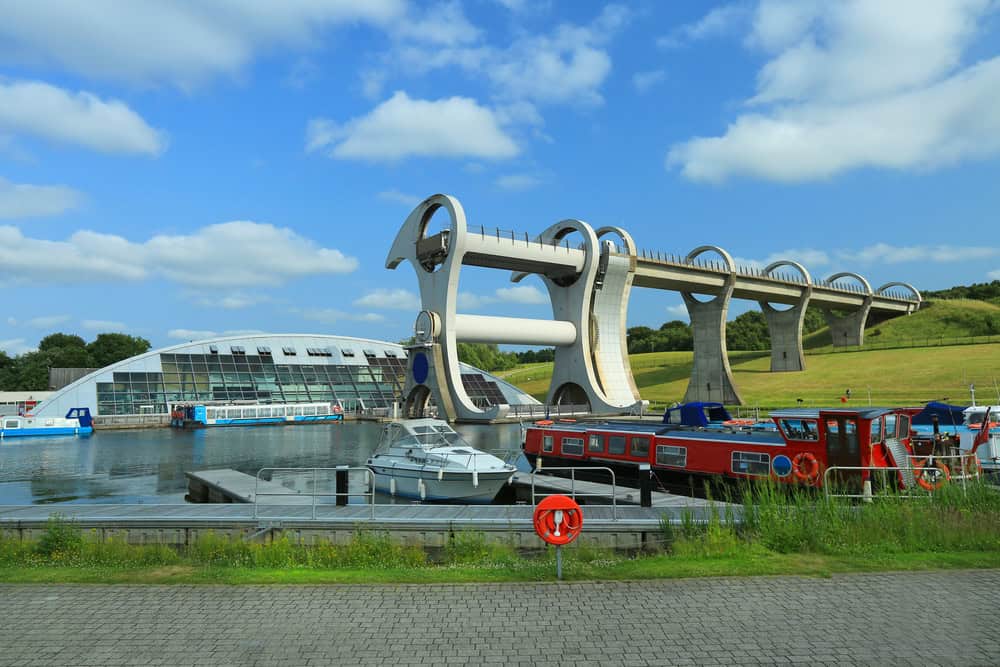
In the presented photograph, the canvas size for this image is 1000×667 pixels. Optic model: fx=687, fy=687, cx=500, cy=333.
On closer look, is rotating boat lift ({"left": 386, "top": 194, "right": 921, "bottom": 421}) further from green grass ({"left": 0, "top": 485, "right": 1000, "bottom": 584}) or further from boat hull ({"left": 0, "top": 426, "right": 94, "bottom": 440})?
green grass ({"left": 0, "top": 485, "right": 1000, "bottom": 584})

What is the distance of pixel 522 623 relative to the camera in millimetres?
8250

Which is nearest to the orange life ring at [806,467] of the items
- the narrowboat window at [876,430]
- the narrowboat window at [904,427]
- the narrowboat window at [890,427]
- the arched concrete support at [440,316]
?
the narrowboat window at [876,430]

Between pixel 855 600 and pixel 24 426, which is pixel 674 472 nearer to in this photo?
pixel 855 600

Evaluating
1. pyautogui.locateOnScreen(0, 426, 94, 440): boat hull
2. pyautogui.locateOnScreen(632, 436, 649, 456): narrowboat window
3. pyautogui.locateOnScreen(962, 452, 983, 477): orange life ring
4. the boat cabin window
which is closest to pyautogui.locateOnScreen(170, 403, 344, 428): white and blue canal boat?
pyautogui.locateOnScreen(0, 426, 94, 440): boat hull

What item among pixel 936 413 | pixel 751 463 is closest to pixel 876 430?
pixel 751 463

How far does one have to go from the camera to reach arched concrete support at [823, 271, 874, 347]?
96.1 m

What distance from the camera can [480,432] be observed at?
49844mm

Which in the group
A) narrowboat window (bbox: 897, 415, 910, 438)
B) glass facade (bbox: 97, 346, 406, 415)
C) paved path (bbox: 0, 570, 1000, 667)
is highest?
glass facade (bbox: 97, 346, 406, 415)

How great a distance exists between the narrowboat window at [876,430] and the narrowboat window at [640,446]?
25.9 feet

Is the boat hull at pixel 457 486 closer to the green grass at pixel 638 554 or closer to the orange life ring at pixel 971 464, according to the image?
the green grass at pixel 638 554

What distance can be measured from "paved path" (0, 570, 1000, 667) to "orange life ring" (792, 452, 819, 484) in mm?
8908

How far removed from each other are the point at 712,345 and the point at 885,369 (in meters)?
19.4

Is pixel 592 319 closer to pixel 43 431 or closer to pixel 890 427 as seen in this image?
pixel 890 427

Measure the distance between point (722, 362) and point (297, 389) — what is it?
4691 centimetres
